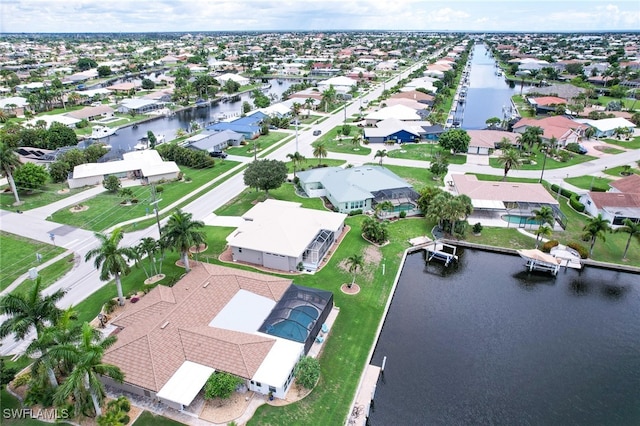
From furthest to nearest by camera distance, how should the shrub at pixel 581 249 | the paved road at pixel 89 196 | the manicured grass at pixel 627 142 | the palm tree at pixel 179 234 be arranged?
the manicured grass at pixel 627 142, the shrub at pixel 581 249, the paved road at pixel 89 196, the palm tree at pixel 179 234

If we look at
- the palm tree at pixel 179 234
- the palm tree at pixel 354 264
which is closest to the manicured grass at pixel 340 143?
the palm tree at pixel 354 264

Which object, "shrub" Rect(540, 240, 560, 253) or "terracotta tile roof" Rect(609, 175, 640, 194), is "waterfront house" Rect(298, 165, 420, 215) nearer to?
"shrub" Rect(540, 240, 560, 253)

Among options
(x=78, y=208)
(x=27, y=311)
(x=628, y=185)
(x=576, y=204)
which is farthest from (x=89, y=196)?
(x=628, y=185)

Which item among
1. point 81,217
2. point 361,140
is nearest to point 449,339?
point 81,217

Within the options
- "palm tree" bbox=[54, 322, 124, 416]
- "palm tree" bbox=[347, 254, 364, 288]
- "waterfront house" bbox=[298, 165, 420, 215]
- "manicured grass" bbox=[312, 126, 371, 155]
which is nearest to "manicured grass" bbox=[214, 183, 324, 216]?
"waterfront house" bbox=[298, 165, 420, 215]

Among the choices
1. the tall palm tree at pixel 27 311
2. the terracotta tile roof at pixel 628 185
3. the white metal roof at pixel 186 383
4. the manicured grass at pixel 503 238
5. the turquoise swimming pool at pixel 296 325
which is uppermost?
the tall palm tree at pixel 27 311

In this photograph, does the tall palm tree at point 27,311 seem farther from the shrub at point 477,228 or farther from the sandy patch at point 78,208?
the shrub at point 477,228

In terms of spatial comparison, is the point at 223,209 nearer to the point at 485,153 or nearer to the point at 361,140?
the point at 361,140
